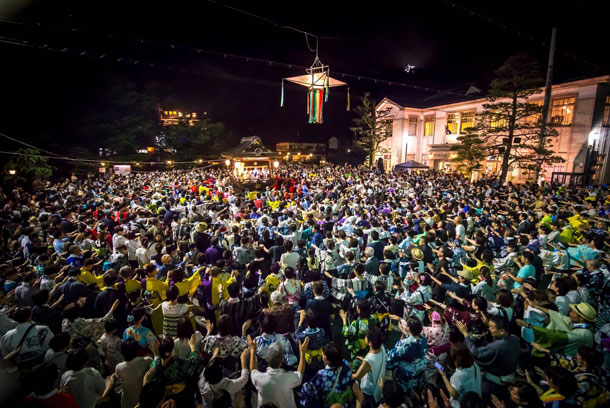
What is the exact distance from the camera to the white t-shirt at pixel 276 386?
2.20m

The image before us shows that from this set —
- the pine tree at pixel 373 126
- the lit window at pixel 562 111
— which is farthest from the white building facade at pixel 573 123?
the pine tree at pixel 373 126

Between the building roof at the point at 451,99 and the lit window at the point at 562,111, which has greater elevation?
the building roof at the point at 451,99

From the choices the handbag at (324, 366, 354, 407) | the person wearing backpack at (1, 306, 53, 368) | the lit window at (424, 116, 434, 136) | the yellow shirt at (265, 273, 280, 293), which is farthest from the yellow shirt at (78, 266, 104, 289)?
the lit window at (424, 116, 434, 136)

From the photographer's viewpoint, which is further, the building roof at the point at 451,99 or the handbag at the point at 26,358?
the building roof at the point at 451,99

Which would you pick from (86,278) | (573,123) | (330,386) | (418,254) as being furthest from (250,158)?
(573,123)

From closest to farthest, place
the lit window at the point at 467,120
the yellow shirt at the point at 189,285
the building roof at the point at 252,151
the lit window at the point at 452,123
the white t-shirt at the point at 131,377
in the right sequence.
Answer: the white t-shirt at the point at 131,377
the yellow shirt at the point at 189,285
the building roof at the point at 252,151
the lit window at the point at 467,120
the lit window at the point at 452,123

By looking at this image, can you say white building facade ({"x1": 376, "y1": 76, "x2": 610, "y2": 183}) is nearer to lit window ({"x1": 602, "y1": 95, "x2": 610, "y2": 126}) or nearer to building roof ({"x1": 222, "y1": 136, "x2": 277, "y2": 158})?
lit window ({"x1": 602, "y1": 95, "x2": 610, "y2": 126})

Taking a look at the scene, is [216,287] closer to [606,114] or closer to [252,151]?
[252,151]

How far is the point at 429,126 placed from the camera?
28812 mm

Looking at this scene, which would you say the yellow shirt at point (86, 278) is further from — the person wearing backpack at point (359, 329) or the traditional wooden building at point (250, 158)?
the traditional wooden building at point (250, 158)

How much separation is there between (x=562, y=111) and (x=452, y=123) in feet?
27.5

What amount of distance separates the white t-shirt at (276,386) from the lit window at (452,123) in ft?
95.1

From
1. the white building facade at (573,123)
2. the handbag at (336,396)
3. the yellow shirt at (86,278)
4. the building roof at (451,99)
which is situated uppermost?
the building roof at (451,99)

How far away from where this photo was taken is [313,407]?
2.20 meters
